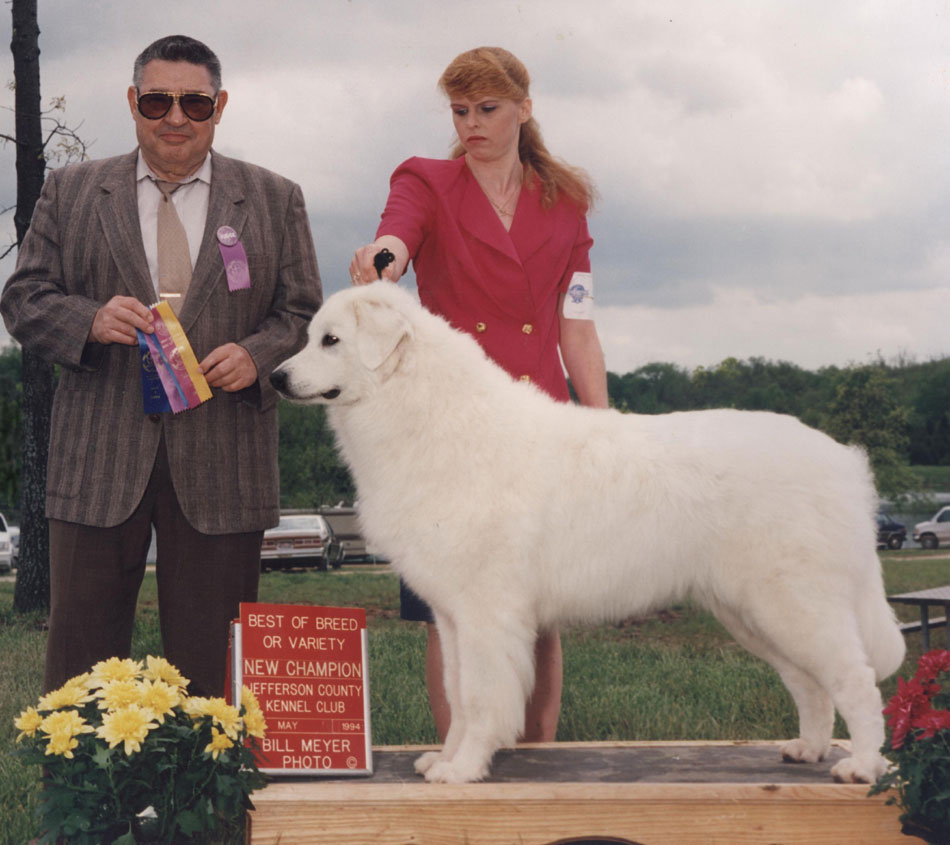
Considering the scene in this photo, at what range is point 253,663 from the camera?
3.40 meters

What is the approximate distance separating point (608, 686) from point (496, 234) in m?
4.02

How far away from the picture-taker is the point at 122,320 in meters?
3.32

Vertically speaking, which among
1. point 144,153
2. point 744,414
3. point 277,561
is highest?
point 144,153

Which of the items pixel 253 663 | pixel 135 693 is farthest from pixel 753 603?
pixel 135 693

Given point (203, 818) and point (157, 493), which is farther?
point (157, 493)

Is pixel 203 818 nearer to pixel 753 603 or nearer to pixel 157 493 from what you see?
pixel 157 493

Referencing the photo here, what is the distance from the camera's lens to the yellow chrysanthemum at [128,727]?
9.13 feet

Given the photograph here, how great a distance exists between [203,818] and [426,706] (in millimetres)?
3318

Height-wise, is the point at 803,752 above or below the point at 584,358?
below

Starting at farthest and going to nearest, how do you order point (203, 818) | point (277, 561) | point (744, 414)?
point (277, 561)
point (744, 414)
point (203, 818)

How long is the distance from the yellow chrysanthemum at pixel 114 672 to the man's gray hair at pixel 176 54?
209 centimetres

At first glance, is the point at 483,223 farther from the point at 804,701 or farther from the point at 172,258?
the point at 804,701

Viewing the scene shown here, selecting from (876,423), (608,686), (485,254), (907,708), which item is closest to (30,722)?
(485,254)

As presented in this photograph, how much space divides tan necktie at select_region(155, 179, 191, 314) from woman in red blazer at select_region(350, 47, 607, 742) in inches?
25.1
